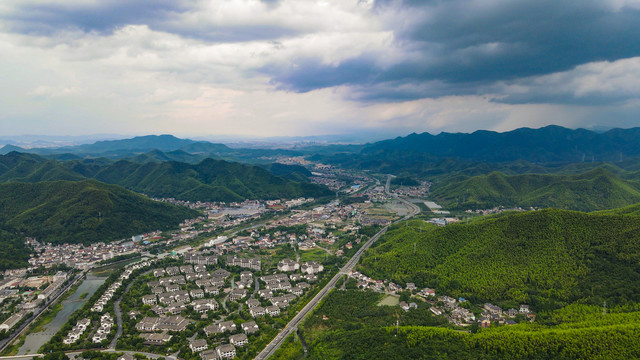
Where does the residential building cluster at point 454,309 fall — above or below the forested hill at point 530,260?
below

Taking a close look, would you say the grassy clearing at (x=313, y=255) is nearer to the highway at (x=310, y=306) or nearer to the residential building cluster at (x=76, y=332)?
the highway at (x=310, y=306)

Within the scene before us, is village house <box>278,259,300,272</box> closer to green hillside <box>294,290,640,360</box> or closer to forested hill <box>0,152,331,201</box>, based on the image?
green hillside <box>294,290,640,360</box>

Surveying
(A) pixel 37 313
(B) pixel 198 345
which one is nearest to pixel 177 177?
(A) pixel 37 313

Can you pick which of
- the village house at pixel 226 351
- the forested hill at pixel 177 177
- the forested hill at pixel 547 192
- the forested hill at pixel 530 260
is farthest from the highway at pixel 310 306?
the forested hill at pixel 177 177

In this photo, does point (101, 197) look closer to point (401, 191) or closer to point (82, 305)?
point (82, 305)

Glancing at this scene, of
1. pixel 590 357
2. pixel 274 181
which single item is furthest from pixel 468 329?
pixel 274 181

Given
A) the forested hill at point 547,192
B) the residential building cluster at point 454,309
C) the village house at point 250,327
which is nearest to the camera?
the village house at point 250,327

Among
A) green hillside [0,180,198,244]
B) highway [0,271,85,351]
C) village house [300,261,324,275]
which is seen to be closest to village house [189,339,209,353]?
highway [0,271,85,351]
